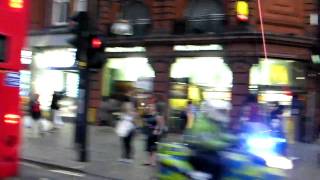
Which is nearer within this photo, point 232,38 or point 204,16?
point 232,38

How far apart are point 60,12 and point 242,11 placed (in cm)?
1166

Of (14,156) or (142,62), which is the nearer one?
(14,156)

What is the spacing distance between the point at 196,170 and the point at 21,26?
4458 millimetres

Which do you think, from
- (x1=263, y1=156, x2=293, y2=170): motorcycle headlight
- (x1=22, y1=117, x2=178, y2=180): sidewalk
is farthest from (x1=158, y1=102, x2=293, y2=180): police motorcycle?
(x1=263, y1=156, x2=293, y2=170): motorcycle headlight

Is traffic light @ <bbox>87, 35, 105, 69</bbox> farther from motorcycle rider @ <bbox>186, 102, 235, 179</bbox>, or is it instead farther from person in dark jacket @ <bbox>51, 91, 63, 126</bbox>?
person in dark jacket @ <bbox>51, 91, 63, 126</bbox>

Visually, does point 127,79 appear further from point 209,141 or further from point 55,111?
point 209,141

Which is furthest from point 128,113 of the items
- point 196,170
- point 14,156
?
point 196,170

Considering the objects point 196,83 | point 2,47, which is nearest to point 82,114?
point 2,47

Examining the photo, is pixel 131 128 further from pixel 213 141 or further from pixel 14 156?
pixel 213 141

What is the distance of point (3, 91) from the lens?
34.4 ft

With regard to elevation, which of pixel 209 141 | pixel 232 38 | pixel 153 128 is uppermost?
pixel 232 38

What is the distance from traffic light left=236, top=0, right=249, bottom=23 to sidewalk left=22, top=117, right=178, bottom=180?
5.68m

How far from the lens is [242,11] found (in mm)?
20891

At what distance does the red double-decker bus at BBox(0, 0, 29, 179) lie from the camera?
10359 millimetres
